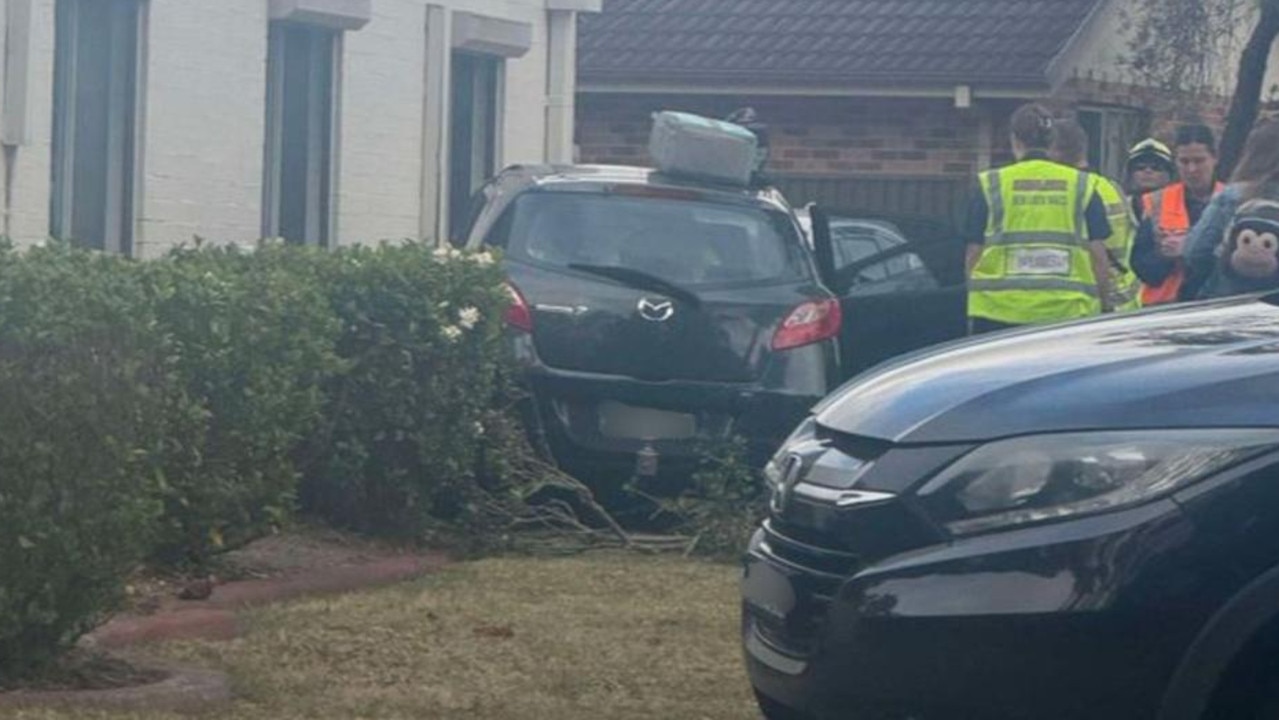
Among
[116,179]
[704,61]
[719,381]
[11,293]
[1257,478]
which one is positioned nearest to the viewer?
[1257,478]

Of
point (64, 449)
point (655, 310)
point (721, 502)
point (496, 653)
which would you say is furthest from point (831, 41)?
point (64, 449)

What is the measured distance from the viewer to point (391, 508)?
10.2 meters

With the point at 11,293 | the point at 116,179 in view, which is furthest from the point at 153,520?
the point at 116,179

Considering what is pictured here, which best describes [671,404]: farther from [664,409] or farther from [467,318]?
[467,318]

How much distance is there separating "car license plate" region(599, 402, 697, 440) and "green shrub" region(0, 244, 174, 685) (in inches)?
144

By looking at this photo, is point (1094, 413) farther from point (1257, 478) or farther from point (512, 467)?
point (512, 467)

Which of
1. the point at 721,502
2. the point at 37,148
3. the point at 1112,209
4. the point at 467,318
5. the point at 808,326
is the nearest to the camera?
the point at 467,318

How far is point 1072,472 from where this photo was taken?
5.17 meters

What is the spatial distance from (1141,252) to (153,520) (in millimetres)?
5021

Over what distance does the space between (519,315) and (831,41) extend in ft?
44.5

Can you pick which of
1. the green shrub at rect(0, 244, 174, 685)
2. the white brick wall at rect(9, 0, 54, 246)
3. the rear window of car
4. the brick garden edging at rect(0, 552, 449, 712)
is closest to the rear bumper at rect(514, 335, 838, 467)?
the rear window of car

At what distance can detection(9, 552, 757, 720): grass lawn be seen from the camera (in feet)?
23.6

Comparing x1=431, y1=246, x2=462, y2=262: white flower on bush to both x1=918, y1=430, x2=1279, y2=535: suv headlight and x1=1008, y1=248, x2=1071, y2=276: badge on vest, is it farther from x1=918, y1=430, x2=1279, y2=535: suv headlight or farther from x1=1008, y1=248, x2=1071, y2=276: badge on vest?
x1=918, y1=430, x2=1279, y2=535: suv headlight

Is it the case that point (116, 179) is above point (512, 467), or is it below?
above
